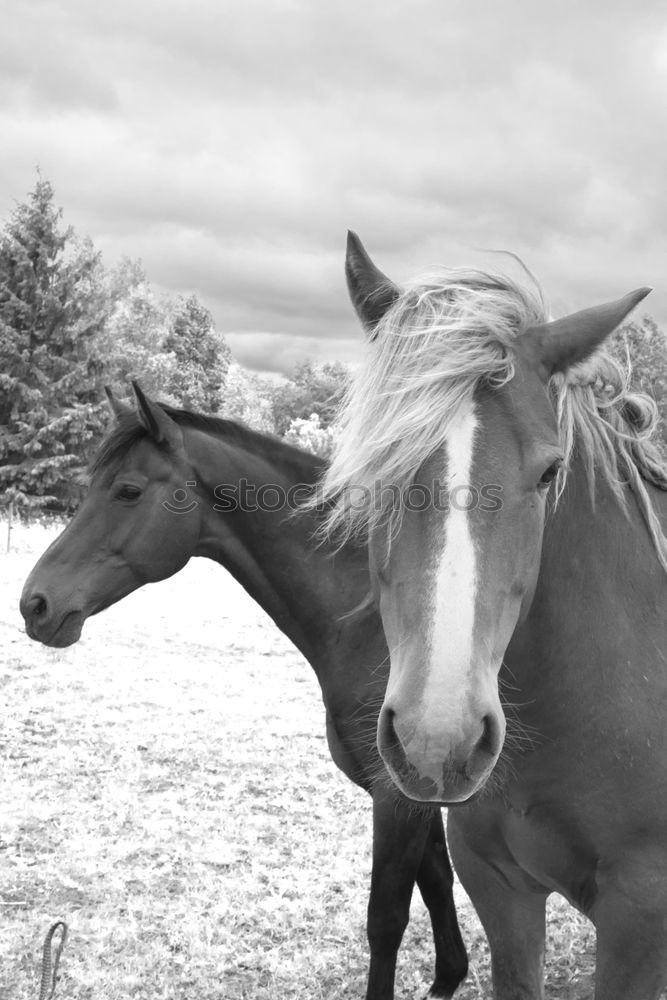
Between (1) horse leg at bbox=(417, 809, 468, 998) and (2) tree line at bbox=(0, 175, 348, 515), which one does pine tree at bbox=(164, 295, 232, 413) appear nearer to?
(2) tree line at bbox=(0, 175, 348, 515)

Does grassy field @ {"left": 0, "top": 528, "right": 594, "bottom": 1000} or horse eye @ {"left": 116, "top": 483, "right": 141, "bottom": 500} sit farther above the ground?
horse eye @ {"left": 116, "top": 483, "right": 141, "bottom": 500}

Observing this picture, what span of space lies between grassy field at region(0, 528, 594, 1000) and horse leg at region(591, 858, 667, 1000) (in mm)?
1987

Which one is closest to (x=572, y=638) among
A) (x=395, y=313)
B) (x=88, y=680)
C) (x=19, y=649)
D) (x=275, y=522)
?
(x=395, y=313)

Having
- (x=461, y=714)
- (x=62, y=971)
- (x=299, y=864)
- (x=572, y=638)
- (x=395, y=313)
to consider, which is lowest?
(x=62, y=971)

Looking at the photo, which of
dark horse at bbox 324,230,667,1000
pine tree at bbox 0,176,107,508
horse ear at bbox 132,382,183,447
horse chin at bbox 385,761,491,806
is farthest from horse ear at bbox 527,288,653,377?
pine tree at bbox 0,176,107,508

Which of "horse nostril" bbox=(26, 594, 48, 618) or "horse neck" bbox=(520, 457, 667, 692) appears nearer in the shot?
"horse neck" bbox=(520, 457, 667, 692)

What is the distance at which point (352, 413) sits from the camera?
1887mm

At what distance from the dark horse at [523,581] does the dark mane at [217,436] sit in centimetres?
193

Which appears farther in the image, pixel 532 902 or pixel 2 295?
pixel 2 295

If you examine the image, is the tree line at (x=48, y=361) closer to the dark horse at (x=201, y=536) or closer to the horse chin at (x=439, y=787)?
the dark horse at (x=201, y=536)

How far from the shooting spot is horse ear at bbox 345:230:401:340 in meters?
1.97

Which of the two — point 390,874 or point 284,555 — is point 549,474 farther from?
point 284,555

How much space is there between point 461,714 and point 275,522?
246 centimetres

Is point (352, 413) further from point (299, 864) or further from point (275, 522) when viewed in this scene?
point (299, 864)
